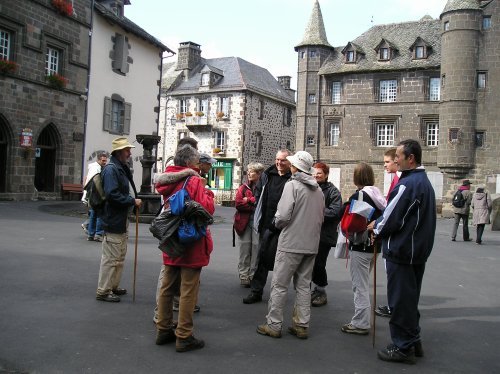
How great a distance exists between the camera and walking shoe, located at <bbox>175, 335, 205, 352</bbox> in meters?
4.37

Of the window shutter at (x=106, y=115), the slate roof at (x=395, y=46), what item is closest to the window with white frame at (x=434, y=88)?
the slate roof at (x=395, y=46)

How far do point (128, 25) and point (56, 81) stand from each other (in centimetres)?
620

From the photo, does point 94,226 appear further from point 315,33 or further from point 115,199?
point 315,33

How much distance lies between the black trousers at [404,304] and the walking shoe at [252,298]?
85.6 inches

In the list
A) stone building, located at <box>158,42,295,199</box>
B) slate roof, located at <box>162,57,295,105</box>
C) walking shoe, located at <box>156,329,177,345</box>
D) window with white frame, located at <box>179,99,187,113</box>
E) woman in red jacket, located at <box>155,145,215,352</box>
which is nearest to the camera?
woman in red jacket, located at <box>155,145,215,352</box>

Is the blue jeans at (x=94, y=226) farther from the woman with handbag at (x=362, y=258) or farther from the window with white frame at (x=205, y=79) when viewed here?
the window with white frame at (x=205, y=79)

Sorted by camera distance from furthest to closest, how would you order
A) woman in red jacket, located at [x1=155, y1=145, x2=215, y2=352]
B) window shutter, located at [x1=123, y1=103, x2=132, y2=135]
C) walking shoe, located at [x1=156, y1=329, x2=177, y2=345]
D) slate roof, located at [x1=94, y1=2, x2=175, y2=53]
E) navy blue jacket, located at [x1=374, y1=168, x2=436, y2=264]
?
window shutter, located at [x1=123, y1=103, x2=132, y2=135] < slate roof, located at [x1=94, y1=2, x2=175, y2=53] < walking shoe, located at [x1=156, y1=329, x2=177, y2=345] < woman in red jacket, located at [x1=155, y1=145, x2=215, y2=352] < navy blue jacket, located at [x1=374, y1=168, x2=436, y2=264]

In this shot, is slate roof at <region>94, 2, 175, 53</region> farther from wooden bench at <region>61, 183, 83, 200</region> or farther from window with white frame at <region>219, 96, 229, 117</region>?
window with white frame at <region>219, 96, 229, 117</region>

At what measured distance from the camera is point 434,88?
33094mm

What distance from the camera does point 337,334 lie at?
5.15m

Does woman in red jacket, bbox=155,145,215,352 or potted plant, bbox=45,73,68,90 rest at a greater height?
potted plant, bbox=45,73,68,90

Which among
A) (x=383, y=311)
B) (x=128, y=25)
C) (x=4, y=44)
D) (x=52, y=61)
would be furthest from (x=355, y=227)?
(x=128, y=25)

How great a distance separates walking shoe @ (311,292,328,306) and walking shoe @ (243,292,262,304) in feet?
2.23

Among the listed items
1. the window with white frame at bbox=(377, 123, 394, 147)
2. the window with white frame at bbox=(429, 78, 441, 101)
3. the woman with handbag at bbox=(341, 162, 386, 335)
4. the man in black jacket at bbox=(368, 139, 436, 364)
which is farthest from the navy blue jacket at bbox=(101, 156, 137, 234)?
the window with white frame at bbox=(429, 78, 441, 101)
